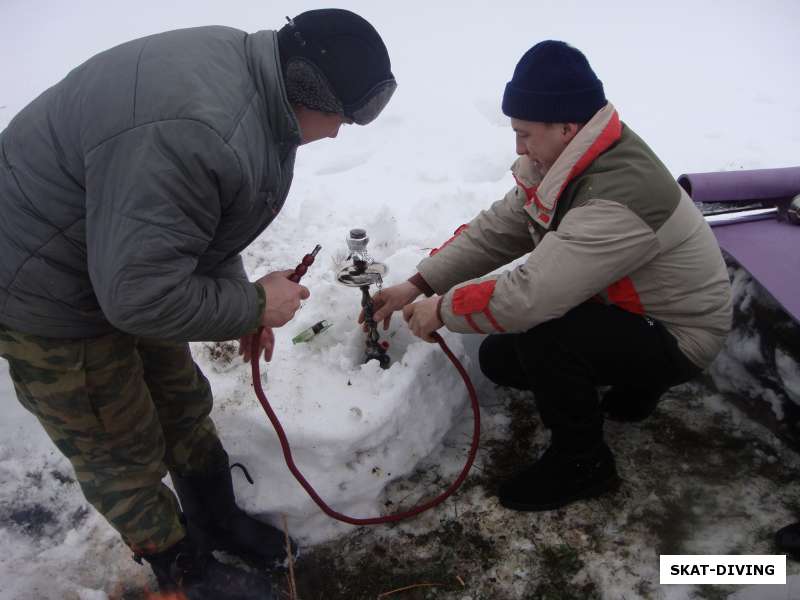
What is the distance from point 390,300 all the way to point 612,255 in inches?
41.0

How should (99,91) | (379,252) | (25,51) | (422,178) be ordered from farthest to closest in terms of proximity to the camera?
(25,51), (422,178), (379,252), (99,91)

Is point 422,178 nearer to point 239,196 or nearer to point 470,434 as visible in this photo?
point 470,434

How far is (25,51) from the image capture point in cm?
785

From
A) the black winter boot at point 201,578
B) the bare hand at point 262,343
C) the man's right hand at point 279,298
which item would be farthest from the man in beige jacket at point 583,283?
the black winter boot at point 201,578

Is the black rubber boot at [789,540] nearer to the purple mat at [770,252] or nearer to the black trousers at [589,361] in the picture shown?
the black trousers at [589,361]

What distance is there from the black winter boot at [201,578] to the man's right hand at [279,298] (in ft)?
3.25

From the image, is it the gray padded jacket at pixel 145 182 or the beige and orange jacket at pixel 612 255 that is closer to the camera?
the gray padded jacket at pixel 145 182

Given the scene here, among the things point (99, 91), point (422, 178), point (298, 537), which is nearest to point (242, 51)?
point (99, 91)

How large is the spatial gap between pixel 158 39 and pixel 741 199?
279 centimetres

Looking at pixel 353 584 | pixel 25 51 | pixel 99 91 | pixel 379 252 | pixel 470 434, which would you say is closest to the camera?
pixel 99 91

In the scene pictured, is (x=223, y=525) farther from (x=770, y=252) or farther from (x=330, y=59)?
(x=770, y=252)

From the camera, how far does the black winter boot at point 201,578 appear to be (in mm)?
2105

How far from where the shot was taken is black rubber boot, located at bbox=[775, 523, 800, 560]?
208 cm

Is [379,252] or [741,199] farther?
[379,252]
